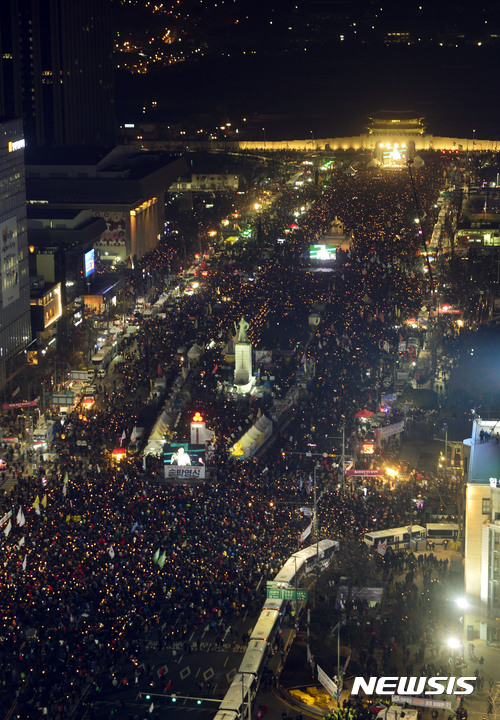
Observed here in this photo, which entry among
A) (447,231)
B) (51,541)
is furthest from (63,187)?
(51,541)

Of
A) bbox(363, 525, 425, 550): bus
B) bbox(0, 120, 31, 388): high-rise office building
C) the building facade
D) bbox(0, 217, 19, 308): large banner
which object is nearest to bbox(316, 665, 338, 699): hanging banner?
the building facade

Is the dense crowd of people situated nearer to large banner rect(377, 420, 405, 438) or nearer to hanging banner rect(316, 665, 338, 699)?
→ large banner rect(377, 420, 405, 438)

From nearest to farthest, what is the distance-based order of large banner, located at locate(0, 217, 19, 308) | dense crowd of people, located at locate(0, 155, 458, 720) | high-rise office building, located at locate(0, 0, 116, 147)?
dense crowd of people, located at locate(0, 155, 458, 720), large banner, located at locate(0, 217, 19, 308), high-rise office building, located at locate(0, 0, 116, 147)

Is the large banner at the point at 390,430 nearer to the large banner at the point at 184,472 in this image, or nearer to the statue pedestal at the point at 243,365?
the large banner at the point at 184,472

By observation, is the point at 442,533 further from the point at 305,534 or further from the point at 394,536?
the point at 305,534

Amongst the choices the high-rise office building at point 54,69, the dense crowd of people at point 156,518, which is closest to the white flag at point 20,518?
the dense crowd of people at point 156,518

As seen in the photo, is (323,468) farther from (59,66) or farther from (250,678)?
(59,66)

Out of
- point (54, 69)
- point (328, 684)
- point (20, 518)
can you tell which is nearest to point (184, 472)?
point (20, 518)
